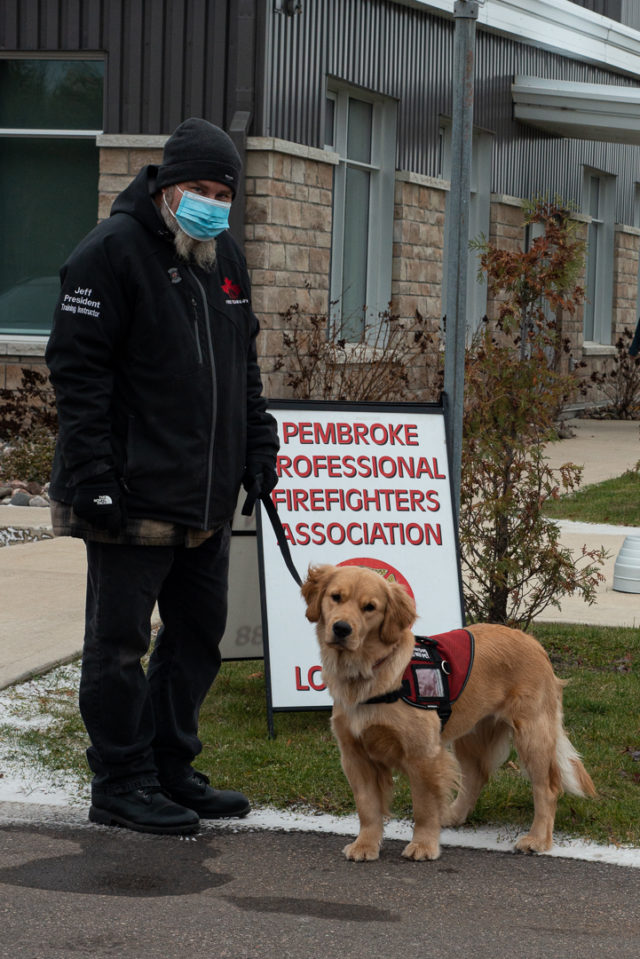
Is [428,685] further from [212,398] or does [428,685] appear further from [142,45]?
[142,45]

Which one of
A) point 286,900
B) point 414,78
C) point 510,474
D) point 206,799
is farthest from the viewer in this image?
point 414,78

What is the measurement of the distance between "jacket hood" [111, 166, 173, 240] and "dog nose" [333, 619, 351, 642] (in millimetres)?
1365

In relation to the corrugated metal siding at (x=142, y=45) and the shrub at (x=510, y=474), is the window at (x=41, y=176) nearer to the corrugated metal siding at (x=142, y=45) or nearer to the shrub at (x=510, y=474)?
the corrugated metal siding at (x=142, y=45)

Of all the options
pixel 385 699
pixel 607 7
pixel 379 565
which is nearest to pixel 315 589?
pixel 385 699

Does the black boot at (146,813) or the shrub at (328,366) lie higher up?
the shrub at (328,366)

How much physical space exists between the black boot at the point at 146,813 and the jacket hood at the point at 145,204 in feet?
6.03

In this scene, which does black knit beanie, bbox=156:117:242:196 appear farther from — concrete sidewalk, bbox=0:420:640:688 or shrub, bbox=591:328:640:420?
shrub, bbox=591:328:640:420

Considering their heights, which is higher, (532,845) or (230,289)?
(230,289)

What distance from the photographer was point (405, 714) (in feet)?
14.3

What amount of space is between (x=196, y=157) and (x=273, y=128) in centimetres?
877

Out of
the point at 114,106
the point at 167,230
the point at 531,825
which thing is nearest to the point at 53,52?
the point at 114,106

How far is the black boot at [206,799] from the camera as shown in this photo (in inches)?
188

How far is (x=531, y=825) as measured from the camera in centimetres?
470

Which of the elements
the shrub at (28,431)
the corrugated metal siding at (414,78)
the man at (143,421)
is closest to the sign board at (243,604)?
the man at (143,421)
